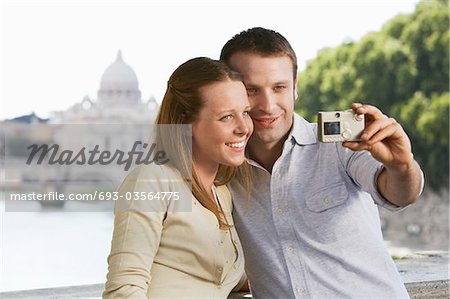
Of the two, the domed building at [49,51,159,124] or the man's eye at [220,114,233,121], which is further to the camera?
the domed building at [49,51,159,124]

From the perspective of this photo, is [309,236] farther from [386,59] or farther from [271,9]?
[271,9]

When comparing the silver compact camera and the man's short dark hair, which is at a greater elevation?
the man's short dark hair

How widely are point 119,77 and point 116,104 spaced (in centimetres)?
98

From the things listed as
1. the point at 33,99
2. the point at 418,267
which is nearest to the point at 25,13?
the point at 33,99

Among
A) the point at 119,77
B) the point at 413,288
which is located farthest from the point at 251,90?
the point at 119,77

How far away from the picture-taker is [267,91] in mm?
1384

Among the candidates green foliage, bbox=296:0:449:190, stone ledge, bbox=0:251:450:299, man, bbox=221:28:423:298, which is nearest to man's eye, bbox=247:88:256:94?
man, bbox=221:28:423:298

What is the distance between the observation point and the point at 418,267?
7.71ft

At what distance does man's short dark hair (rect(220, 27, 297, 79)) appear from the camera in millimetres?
1405

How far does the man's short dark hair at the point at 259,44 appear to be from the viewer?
1.41 m

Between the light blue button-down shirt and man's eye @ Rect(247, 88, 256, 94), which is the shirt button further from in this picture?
man's eye @ Rect(247, 88, 256, 94)

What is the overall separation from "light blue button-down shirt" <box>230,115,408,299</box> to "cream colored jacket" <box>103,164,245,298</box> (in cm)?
8

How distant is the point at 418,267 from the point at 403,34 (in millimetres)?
15177

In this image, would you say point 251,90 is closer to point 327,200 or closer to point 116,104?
point 327,200
